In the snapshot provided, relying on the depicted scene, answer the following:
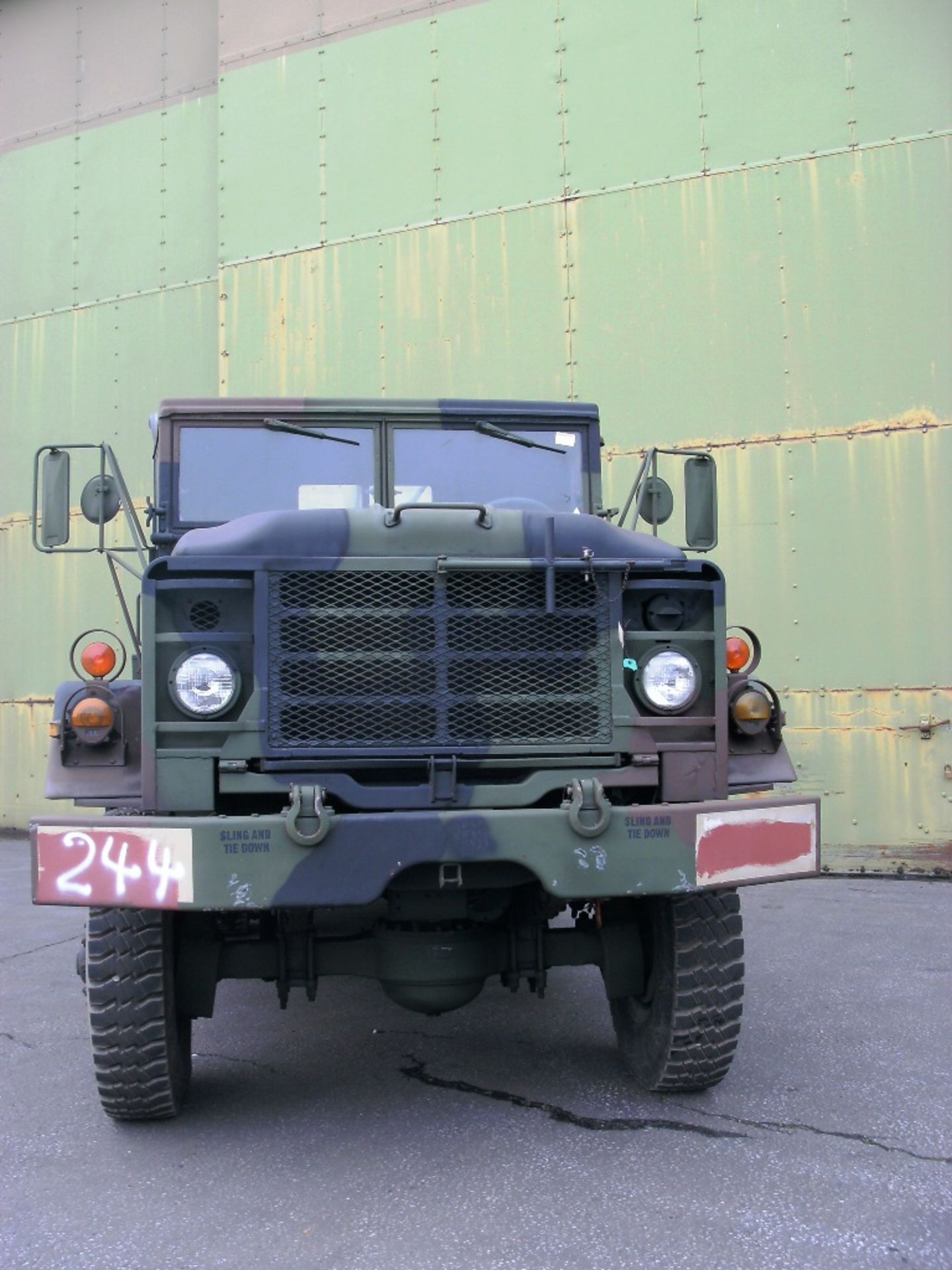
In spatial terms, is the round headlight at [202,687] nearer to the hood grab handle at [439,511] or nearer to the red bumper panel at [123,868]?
the red bumper panel at [123,868]

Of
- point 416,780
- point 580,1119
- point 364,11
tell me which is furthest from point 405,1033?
point 364,11

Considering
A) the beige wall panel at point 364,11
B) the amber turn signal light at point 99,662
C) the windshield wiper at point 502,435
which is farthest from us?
the beige wall panel at point 364,11

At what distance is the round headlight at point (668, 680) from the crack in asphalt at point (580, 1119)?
1267 mm

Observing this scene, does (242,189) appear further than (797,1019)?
Yes

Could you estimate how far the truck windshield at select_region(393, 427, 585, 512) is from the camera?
4355mm

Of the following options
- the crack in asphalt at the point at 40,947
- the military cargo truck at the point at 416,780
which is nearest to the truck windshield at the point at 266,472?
the military cargo truck at the point at 416,780

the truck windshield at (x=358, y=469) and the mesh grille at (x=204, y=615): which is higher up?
the truck windshield at (x=358, y=469)

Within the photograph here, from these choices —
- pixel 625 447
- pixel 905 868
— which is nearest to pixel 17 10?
pixel 625 447

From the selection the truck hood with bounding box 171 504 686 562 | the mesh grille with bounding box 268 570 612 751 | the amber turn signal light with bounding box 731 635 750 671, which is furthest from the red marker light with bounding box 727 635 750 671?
the mesh grille with bounding box 268 570 612 751

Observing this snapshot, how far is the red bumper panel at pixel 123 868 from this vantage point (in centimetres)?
284

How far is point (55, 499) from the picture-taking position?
174 inches

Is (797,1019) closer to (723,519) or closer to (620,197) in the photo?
(723,519)

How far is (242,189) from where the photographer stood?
9.55 meters

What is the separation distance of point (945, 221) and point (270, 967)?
729 cm
